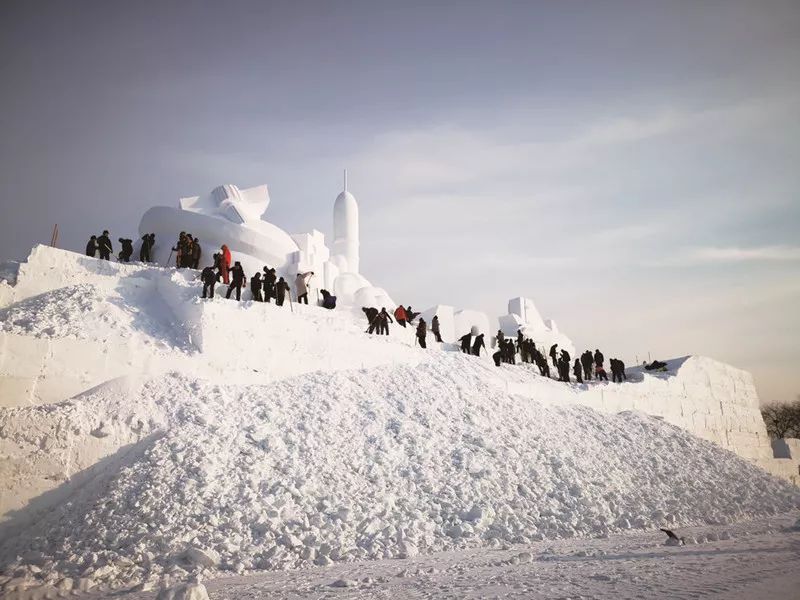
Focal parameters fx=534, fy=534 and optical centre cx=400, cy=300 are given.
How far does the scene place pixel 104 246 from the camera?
47.5 feet

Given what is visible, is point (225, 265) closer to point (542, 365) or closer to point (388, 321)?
point (388, 321)

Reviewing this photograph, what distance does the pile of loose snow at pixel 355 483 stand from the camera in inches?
279

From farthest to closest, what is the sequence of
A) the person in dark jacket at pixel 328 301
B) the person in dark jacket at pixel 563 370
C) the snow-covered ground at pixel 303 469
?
the person in dark jacket at pixel 563 370
the person in dark jacket at pixel 328 301
the snow-covered ground at pixel 303 469

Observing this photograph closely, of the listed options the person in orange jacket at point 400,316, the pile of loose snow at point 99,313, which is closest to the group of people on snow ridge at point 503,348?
the person in orange jacket at point 400,316

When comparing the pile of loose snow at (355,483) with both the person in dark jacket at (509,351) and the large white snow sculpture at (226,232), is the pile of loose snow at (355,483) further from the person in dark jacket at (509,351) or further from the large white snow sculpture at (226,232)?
the large white snow sculpture at (226,232)

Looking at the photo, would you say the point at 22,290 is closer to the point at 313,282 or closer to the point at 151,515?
the point at 151,515

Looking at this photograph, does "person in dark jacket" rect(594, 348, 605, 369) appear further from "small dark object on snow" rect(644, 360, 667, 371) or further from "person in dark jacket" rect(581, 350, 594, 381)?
"small dark object on snow" rect(644, 360, 667, 371)

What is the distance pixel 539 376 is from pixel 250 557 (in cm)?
1282

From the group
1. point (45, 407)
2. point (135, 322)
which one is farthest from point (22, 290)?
point (45, 407)

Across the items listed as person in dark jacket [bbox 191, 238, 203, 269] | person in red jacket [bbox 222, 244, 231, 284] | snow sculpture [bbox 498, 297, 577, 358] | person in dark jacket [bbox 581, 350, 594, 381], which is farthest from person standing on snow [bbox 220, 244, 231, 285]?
snow sculpture [bbox 498, 297, 577, 358]

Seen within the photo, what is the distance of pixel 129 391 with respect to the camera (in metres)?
9.84

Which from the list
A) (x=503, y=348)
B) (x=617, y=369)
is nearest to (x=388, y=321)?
(x=503, y=348)

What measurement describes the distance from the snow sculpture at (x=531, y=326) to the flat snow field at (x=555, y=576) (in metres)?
17.2

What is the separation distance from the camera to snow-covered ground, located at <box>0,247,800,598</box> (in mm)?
6668
